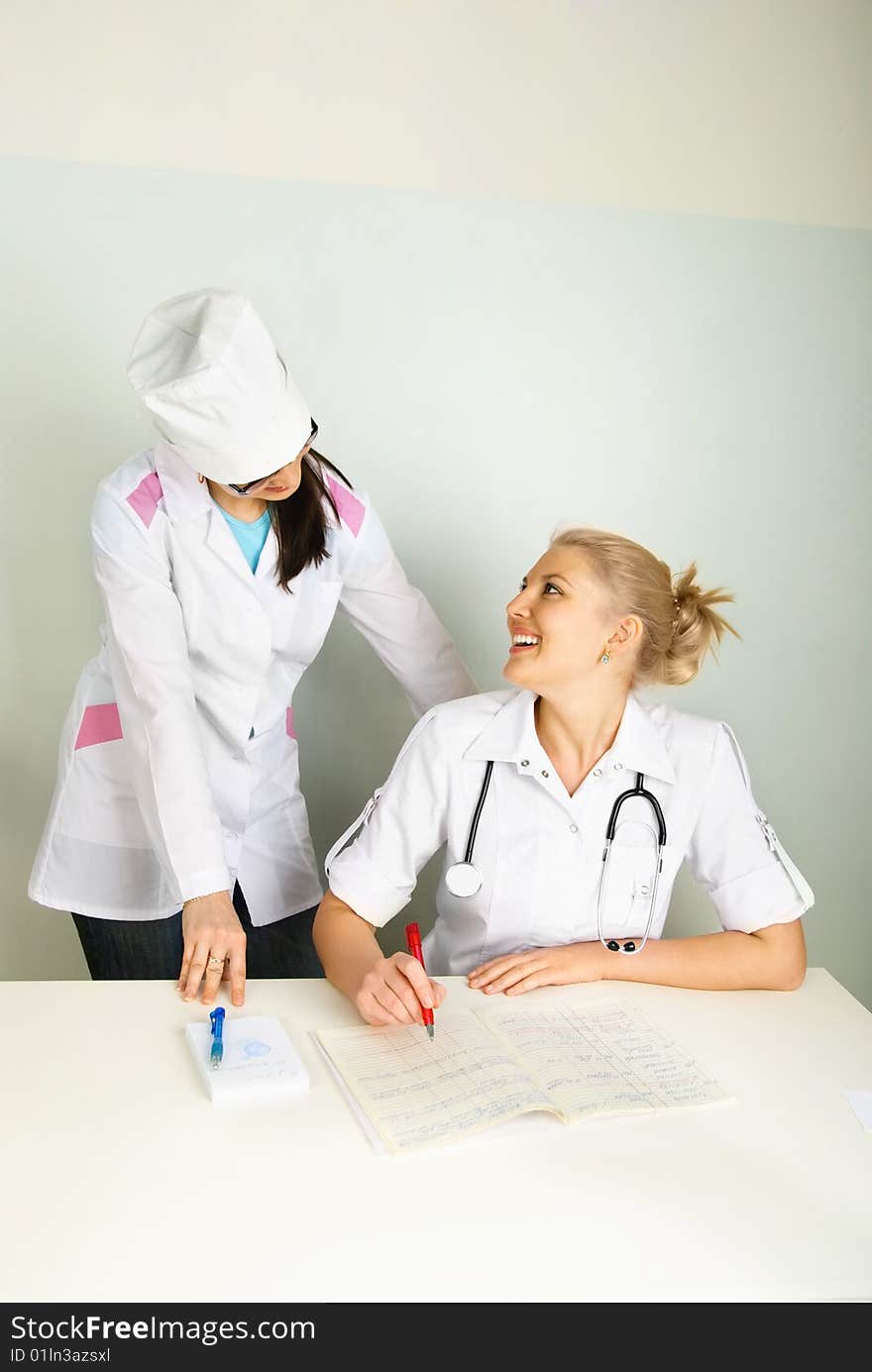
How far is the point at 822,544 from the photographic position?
2.58 m

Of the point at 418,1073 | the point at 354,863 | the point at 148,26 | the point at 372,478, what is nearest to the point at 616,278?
the point at 372,478

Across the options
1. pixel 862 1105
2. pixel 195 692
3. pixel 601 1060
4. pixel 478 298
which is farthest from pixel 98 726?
pixel 862 1105

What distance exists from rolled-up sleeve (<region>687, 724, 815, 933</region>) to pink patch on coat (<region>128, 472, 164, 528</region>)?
0.96m

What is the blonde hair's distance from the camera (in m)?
1.85

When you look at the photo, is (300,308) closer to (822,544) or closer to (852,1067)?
(822,544)

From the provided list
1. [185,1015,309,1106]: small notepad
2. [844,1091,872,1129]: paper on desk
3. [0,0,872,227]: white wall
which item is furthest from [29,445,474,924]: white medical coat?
[844,1091,872,1129]: paper on desk

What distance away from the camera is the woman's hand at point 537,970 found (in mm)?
1638

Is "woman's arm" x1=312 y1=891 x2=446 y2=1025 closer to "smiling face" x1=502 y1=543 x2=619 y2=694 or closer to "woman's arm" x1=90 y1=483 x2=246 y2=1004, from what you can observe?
"woman's arm" x1=90 y1=483 x2=246 y2=1004

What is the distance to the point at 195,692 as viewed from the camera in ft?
6.45

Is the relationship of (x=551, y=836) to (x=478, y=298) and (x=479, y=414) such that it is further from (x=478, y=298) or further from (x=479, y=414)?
(x=478, y=298)

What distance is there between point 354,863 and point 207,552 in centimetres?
55

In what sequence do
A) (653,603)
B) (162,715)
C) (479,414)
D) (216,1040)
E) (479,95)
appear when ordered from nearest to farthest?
1. (216,1040)
2. (162,715)
3. (653,603)
4. (479,95)
5. (479,414)

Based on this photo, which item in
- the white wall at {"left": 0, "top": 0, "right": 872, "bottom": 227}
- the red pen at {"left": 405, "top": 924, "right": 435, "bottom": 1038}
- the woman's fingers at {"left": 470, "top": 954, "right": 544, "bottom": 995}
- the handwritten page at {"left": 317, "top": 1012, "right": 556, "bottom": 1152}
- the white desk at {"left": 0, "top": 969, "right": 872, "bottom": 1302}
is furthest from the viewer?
the white wall at {"left": 0, "top": 0, "right": 872, "bottom": 227}

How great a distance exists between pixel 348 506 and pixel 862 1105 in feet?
3.98
